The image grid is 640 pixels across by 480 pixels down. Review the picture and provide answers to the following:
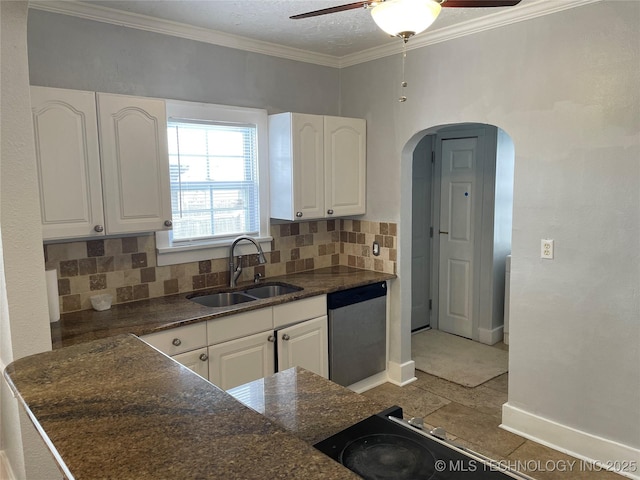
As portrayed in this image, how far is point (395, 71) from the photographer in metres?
3.66

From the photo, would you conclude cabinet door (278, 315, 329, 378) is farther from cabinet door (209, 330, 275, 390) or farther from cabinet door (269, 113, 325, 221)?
cabinet door (269, 113, 325, 221)

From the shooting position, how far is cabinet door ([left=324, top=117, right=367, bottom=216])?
12.1 feet

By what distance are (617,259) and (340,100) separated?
2456 mm

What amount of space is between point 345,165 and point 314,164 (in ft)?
1.06

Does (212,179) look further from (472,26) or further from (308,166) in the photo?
(472,26)

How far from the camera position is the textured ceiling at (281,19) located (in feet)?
8.88

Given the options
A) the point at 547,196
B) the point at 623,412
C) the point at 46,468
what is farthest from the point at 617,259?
the point at 46,468

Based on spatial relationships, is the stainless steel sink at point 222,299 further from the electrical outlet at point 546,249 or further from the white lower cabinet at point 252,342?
the electrical outlet at point 546,249

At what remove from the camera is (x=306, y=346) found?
3275 millimetres

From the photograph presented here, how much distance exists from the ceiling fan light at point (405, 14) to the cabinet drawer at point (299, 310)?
6.28 feet

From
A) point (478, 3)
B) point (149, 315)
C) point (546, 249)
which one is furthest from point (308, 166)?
point (478, 3)

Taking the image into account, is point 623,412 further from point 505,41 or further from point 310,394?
point 505,41

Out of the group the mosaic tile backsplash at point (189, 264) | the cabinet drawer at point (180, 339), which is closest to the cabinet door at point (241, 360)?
the cabinet drawer at point (180, 339)

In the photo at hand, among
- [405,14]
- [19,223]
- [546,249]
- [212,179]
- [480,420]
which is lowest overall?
→ [480,420]
